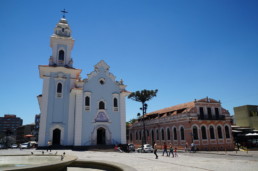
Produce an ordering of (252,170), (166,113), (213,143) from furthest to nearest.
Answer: (166,113) → (213,143) → (252,170)

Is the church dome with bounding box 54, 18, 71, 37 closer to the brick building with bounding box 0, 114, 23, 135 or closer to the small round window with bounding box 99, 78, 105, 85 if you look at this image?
the small round window with bounding box 99, 78, 105, 85

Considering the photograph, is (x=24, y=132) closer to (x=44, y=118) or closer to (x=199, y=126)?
Result: (x=44, y=118)

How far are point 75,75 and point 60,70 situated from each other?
7.99ft

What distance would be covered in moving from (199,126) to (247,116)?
72.4 ft

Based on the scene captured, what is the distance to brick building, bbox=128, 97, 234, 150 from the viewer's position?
3491 centimetres

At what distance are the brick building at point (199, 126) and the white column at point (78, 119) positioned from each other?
17863mm

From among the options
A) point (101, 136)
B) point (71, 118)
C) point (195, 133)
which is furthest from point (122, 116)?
point (195, 133)

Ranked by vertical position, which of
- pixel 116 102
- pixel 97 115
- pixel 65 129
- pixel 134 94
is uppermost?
pixel 134 94

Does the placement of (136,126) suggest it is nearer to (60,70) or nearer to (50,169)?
(60,70)

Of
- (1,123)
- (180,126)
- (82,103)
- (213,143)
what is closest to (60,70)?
(82,103)

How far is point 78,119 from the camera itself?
1152 inches

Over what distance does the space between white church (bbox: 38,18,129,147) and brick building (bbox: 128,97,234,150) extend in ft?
36.8

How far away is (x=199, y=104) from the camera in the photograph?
121ft

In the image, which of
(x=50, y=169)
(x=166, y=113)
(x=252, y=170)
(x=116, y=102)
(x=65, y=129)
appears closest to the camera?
(x=50, y=169)
